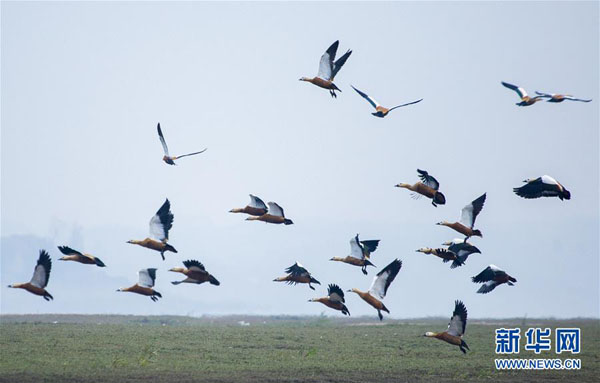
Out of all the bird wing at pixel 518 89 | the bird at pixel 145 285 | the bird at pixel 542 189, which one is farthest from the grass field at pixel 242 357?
the bird wing at pixel 518 89

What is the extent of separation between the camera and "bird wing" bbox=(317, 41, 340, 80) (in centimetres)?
2659

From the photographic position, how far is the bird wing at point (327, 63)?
26.6m

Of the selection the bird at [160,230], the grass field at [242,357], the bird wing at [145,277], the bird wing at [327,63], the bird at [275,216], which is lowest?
the grass field at [242,357]

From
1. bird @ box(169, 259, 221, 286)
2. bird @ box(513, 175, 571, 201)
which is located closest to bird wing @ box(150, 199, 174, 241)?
bird @ box(169, 259, 221, 286)

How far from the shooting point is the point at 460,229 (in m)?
26.2

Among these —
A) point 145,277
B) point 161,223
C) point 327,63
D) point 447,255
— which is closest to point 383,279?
point 447,255

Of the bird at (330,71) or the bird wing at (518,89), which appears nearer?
the bird wing at (518,89)

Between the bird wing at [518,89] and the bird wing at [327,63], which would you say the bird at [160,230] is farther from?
the bird wing at [518,89]

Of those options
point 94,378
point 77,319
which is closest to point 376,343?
point 94,378

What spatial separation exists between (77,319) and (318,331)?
81.5 feet

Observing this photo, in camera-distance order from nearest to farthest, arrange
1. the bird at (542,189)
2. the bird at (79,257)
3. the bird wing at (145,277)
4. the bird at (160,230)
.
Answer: the bird at (542,189), the bird at (79,257), the bird at (160,230), the bird wing at (145,277)

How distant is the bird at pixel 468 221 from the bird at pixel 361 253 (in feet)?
7.83

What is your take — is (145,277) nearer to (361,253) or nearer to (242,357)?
(361,253)

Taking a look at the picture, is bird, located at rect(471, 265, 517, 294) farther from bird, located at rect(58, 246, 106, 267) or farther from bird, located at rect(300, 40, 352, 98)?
bird, located at rect(58, 246, 106, 267)
